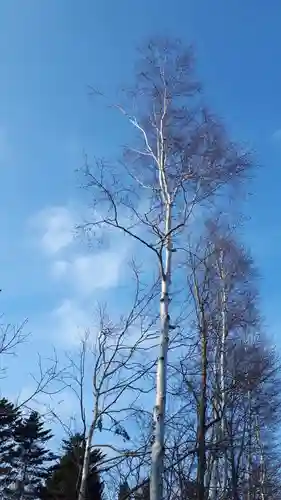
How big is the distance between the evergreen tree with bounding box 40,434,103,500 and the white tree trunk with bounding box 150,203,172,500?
11.1ft

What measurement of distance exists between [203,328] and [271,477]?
42.6 feet

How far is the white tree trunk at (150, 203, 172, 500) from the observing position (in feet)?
20.5

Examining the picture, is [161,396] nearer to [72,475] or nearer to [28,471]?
[72,475]

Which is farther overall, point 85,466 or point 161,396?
point 85,466

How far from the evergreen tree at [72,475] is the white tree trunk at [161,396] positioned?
338 cm

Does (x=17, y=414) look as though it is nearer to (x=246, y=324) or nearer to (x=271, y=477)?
(x=246, y=324)

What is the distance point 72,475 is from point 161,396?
17.0 metres

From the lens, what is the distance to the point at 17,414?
30.1 feet

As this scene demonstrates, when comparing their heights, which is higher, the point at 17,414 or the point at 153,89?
the point at 153,89

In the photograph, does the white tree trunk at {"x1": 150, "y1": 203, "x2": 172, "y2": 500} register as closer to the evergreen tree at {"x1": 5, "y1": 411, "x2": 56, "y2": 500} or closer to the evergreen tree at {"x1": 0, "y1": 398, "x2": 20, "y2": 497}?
the evergreen tree at {"x1": 0, "y1": 398, "x2": 20, "y2": 497}

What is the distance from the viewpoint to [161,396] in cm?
679

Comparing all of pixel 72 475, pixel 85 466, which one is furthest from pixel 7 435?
pixel 85 466

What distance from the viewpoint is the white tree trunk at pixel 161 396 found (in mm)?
6262

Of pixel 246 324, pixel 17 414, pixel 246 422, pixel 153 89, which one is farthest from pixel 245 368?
pixel 153 89
